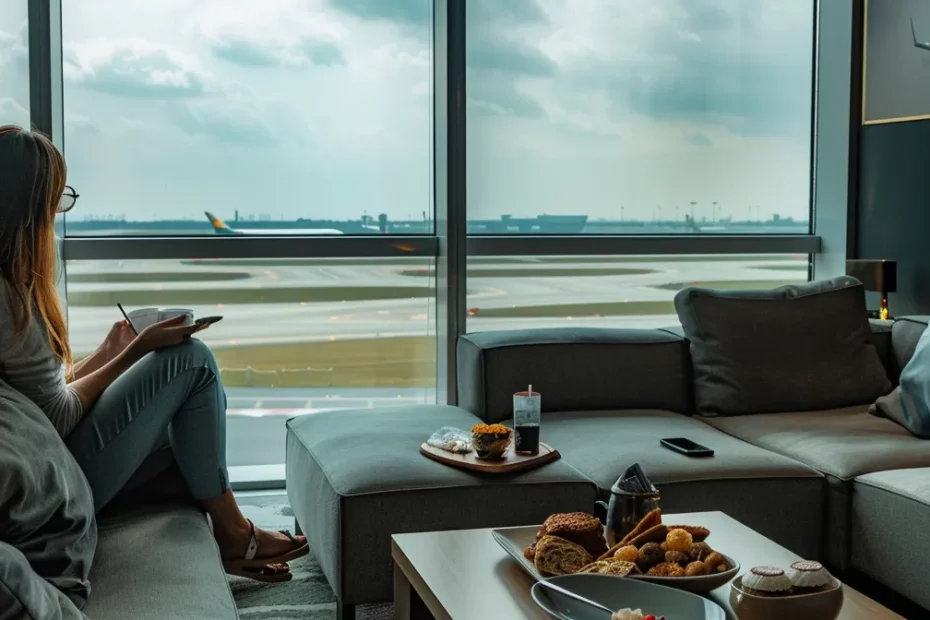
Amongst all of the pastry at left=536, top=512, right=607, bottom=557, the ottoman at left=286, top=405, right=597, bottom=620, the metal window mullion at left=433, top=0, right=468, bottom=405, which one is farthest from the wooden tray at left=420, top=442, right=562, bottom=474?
the metal window mullion at left=433, top=0, right=468, bottom=405

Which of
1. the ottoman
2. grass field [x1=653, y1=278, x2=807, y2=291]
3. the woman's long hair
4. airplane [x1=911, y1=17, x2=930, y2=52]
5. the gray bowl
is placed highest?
airplane [x1=911, y1=17, x2=930, y2=52]

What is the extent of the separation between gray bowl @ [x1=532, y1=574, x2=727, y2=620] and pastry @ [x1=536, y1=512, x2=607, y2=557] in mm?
174

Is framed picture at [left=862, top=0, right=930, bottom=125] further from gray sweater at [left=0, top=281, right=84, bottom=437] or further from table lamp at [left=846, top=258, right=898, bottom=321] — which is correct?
gray sweater at [left=0, top=281, right=84, bottom=437]

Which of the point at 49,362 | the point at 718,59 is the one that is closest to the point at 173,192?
the point at 49,362

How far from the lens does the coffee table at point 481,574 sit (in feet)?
5.61

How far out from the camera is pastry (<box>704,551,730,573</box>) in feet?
5.67

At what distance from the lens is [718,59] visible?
15.3 feet

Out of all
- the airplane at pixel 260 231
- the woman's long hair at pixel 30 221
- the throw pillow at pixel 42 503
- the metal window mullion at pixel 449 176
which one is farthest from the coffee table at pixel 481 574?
the airplane at pixel 260 231

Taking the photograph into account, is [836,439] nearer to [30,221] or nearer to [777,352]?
[777,352]

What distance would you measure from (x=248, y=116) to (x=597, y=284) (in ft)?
5.55

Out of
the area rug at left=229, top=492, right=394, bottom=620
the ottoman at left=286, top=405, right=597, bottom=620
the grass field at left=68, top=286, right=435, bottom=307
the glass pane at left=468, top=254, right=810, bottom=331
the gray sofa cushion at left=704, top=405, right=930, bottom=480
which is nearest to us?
the ottoman at left=286, top=405, right=597, bottom=620

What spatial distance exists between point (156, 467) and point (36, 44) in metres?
2.00

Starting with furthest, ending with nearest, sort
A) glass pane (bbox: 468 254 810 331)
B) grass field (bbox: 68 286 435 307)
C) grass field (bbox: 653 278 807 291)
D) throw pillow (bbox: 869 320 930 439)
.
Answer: grass field (bbox: 653 278 807 291), glass pane (bbox: 468 254 810 331), grass field (bbox: 68 286 435 307), throw pillow (bbox: 869 320 930 439)

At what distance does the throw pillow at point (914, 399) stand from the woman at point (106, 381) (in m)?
1.92
